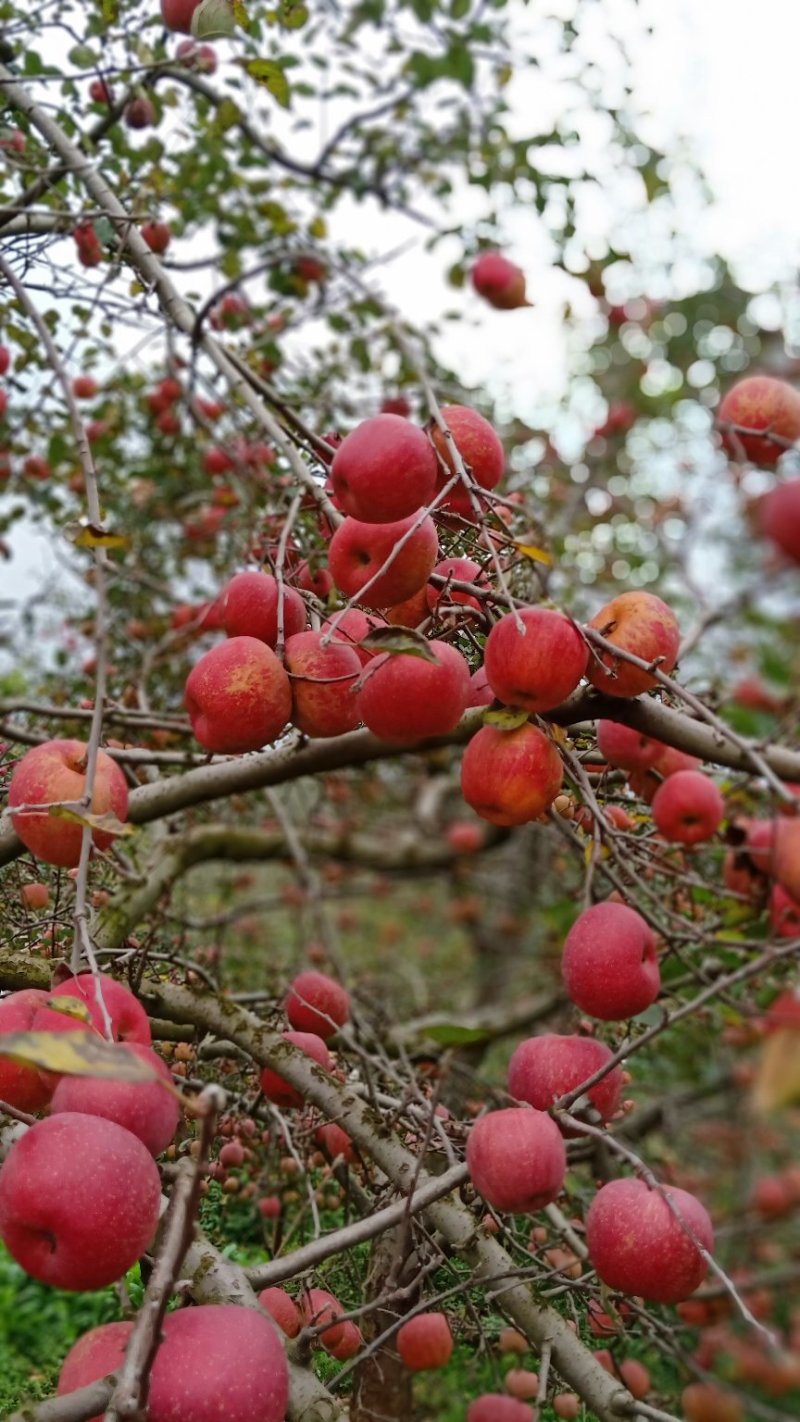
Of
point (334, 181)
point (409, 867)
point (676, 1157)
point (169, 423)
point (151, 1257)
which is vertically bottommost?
point (676, 1157)

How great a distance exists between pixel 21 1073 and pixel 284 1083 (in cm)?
65

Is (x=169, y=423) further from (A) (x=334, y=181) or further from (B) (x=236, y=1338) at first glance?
(B) (x=236, y=1338)

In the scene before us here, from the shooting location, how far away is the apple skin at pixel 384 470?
4.43 feet

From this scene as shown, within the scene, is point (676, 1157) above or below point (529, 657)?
below

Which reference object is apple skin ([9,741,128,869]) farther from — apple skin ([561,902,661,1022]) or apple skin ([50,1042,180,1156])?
apple skin ([561,902,661,1022])

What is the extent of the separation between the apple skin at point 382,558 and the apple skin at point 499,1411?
1.19m

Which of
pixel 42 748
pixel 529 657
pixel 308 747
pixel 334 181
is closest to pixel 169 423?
pixel 334 181

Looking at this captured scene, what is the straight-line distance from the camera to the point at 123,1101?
1092mm

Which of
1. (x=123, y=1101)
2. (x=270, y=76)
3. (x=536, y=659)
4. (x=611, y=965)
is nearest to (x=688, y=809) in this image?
(x=611, y=965)

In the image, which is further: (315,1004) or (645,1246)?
(315,1004)

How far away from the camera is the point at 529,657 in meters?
1.29

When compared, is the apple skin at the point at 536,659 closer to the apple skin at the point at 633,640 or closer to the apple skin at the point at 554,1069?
the apple skin at the point at 633,640

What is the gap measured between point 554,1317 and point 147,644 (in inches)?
113

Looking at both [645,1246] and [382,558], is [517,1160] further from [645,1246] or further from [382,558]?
[382,558]
